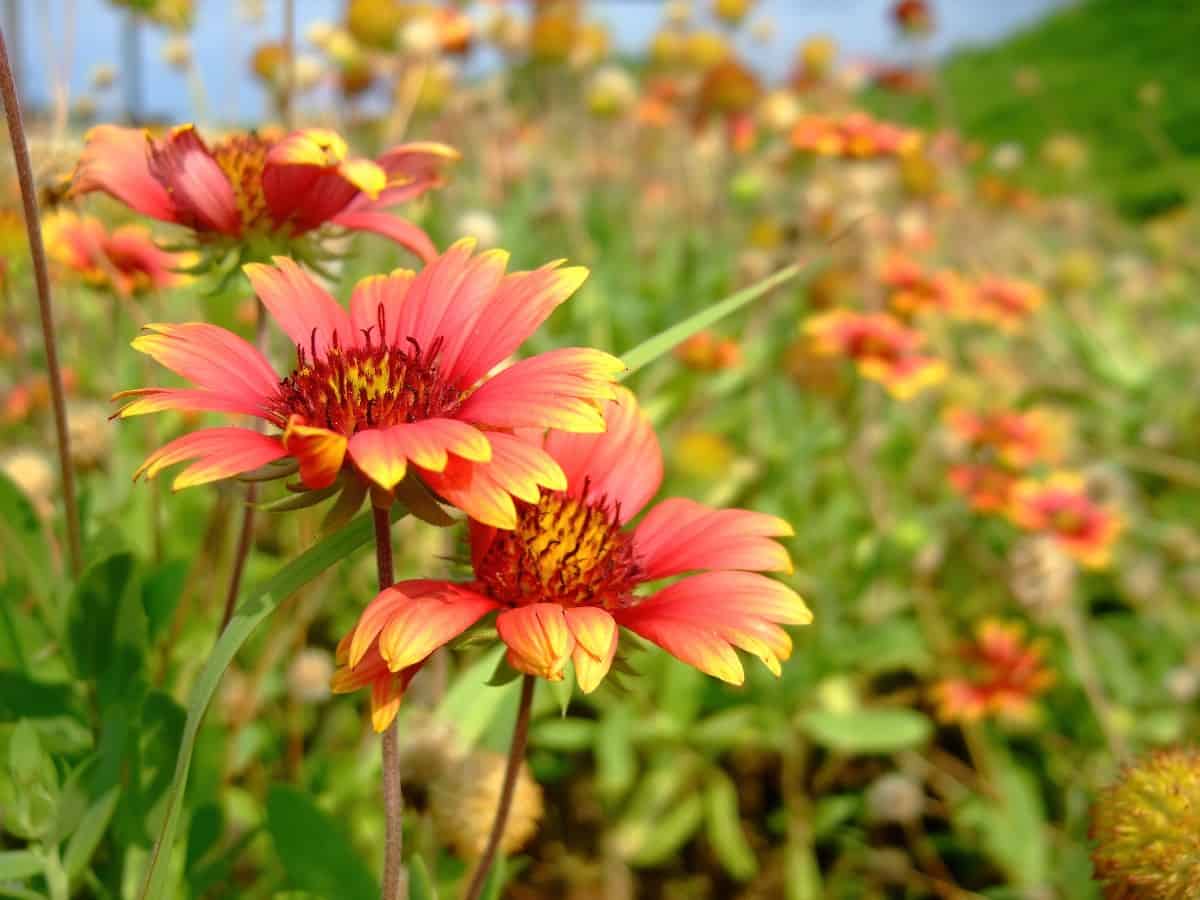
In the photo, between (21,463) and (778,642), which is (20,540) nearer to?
(21,463)

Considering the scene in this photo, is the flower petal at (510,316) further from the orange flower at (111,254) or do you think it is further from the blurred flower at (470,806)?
the orange flower at (111,254)

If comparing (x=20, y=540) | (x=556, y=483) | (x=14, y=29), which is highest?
(x=14, y=29)

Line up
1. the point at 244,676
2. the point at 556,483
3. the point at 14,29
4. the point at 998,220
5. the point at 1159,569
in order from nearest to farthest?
the point at 556,483 < the point at 14,29 < the point at 244,676 < the point at 1159,569 < the point at 998,220

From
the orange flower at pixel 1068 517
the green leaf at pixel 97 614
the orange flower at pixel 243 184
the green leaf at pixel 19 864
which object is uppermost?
the orange flower at pixel 243 184

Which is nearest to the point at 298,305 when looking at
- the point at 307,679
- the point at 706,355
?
the point at 307,679

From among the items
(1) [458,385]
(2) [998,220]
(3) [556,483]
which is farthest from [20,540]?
(2) [998,220]

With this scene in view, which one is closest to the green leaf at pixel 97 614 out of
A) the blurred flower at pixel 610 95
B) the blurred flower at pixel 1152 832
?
the blurred flower at pixel 1152 832
